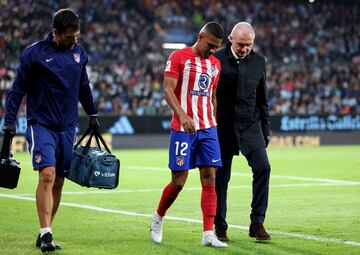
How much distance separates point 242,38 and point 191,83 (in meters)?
0.80

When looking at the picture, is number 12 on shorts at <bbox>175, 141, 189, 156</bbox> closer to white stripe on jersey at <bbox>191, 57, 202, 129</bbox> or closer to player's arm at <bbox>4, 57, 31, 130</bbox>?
white stripe on jersey at <bbox>191, 57, 202, 129</bbox>

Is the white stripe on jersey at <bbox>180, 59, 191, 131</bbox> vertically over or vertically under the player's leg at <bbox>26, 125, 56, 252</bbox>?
over

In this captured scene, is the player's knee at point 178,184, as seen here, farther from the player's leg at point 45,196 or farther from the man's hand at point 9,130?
the man's hand at point 9,130

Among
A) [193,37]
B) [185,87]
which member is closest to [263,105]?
[185,87]

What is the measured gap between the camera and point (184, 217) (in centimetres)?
1130

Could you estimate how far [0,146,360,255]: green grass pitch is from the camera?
340 inches

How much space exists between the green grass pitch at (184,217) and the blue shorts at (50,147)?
0.81 metres

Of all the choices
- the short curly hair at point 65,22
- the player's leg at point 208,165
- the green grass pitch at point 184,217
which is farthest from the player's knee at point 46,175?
the player's leg at point 208,165

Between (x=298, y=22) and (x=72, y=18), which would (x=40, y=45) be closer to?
(x=72, y=18)

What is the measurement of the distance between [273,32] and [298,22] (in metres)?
2.23

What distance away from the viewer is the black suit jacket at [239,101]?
9.47 m

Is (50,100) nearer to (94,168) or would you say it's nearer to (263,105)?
(94,168)

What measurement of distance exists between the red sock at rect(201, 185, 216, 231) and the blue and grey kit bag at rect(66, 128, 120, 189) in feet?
2.92

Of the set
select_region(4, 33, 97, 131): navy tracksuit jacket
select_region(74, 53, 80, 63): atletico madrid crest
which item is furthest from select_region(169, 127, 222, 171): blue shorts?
select_region(74, 53, 80, 63): atletico madrid crest
